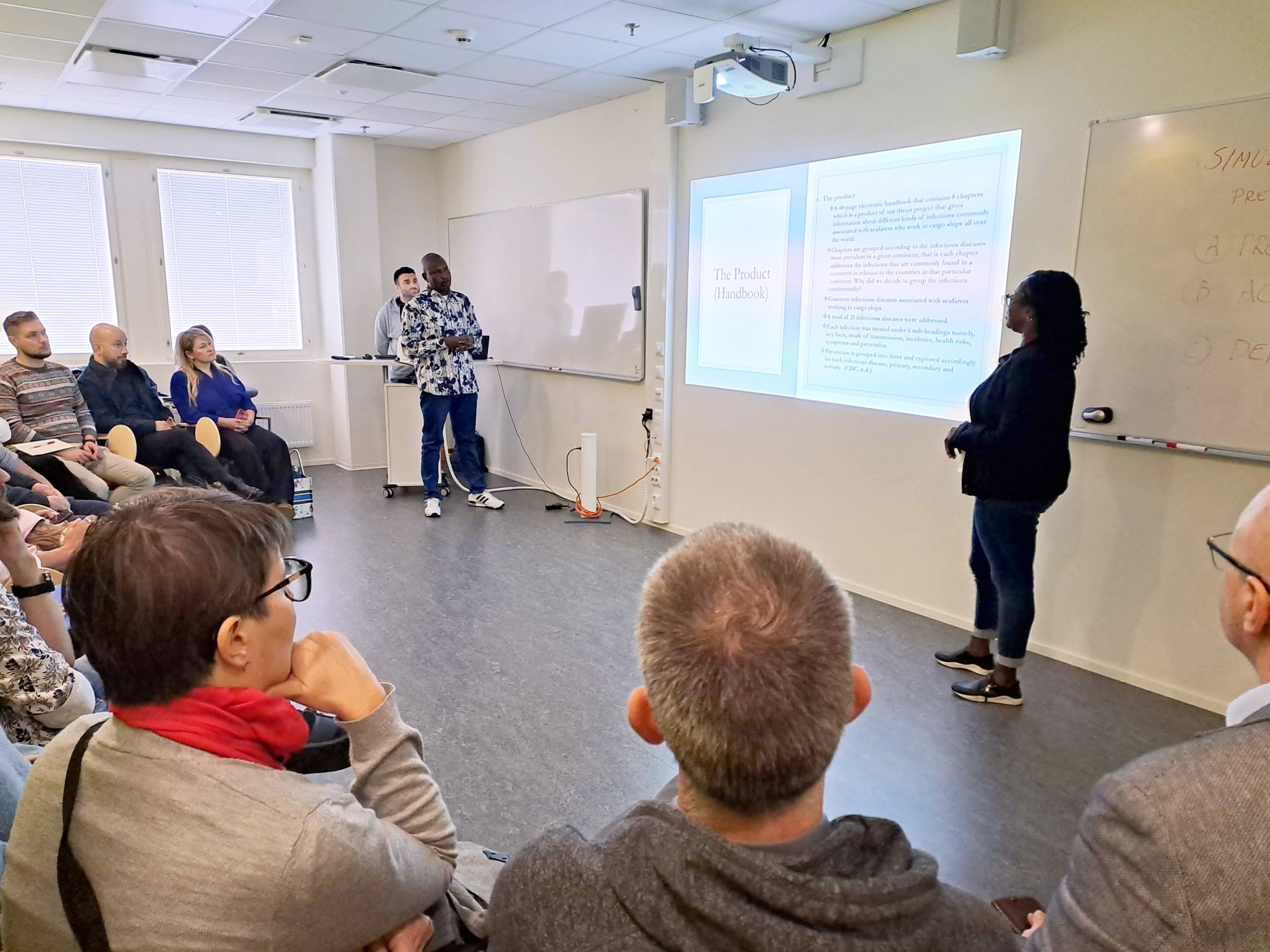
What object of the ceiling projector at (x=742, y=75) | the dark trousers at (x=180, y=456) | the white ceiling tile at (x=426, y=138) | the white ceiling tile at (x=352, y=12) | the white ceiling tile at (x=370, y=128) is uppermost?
the white ceiling tile at (x=426, y=138)

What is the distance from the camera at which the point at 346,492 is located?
20.7ft

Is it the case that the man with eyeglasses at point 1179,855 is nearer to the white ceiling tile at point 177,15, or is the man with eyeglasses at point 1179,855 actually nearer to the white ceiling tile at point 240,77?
the white ceiling tile at point 177,15

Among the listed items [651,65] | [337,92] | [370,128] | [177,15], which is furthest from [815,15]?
[370,128]

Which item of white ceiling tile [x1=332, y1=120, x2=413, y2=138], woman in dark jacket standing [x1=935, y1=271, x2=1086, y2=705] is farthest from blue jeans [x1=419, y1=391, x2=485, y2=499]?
woman in dark jacket standing [x1=935, y1=271, x2=1086, y2=705]

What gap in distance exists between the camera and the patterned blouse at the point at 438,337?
18.9ft

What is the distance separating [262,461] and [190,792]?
5065 millimetres

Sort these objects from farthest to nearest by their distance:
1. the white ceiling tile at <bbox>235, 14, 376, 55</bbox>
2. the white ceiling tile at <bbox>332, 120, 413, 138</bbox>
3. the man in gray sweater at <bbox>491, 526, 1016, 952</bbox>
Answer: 1. the white ceiling tile at <bbox>332, 120, 413, 138</bbox>
2. the white ceiling tile at <bbox>235, 14, 376, 55</bbox>
3. the man in gray sweater at <bbox>491, 526, 1016, 952</bbox>

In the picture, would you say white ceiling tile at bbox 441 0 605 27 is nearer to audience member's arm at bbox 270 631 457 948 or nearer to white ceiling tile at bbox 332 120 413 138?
white ceiling tile at bbox 332 120 413 138

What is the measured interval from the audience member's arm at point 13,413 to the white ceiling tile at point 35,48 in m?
1.73

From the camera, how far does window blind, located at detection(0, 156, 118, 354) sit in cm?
603

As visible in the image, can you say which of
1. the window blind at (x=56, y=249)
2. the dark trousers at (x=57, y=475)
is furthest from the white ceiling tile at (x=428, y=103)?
the dark trousers at (x=57, y=475)

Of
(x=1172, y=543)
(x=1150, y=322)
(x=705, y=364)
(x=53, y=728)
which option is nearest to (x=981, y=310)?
(x=1150, y=322)

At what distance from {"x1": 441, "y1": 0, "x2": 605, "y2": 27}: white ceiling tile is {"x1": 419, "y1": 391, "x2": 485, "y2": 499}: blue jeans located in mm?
2718

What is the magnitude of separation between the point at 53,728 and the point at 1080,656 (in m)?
3.41
